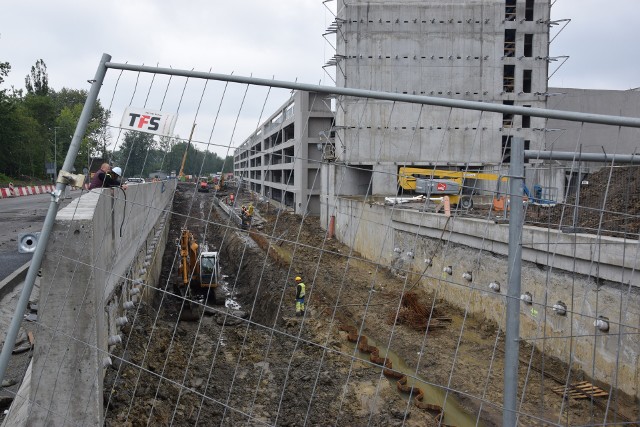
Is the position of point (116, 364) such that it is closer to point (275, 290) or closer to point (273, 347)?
point (273, 347)

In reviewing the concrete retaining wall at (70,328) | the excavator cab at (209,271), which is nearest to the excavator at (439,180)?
the concrete retaining wall at (70,328)

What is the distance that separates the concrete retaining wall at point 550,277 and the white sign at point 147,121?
6.34ft

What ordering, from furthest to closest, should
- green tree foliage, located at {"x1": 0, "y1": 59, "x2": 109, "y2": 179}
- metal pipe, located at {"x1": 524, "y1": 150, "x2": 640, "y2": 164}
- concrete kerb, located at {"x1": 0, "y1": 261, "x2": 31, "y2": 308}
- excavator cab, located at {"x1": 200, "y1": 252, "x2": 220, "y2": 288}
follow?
green tree foliage, located at {"x1": 0, "y1": 59, "x2": 109, "y2": 179} → excavator cab, located at {"x1": 200, "y1": 252, "x2": 220, "y2": 288} → concrete kerb, located at {"x1": 0, "y1": 261, "x2": 31, "y2": 308} → metal pipe, located at {"x1": 524, "y1": 150, "x2": 640, "y2": 164}

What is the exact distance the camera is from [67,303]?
17.0ft

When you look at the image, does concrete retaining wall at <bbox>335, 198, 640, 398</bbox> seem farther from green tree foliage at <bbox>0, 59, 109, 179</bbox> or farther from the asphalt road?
green tree foliage at <bbox>0, 59, 109, 179</bbox>

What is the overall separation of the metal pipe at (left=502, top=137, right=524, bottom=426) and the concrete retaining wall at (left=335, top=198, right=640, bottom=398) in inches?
60.1

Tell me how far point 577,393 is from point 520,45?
91.9 feet

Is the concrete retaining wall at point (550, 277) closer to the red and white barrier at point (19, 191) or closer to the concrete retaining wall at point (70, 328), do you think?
the concrete retaining wall at point (70, 328)

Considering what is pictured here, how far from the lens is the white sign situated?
3961 millimetres

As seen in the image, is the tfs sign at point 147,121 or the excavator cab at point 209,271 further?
the excavator cab at point 209,271

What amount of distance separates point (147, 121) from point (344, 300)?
13.4 metres

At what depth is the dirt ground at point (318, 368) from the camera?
7.38 meters

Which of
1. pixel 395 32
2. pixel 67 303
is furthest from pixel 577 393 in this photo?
pixel 395 32

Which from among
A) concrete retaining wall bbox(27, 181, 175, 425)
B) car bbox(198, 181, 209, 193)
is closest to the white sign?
car bbox(198, 181, 209, 193)
